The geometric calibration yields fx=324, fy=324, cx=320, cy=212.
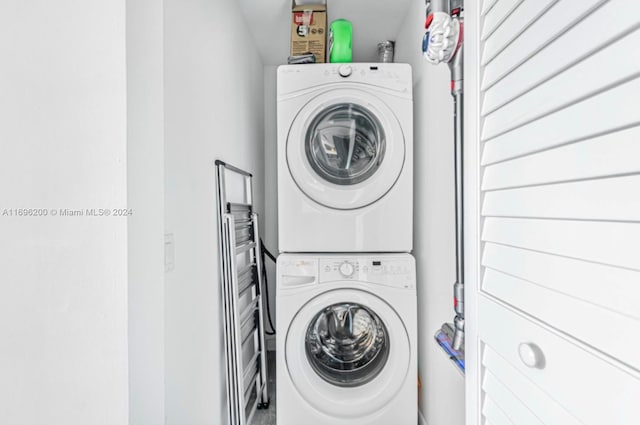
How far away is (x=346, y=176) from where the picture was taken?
1680 millimetres

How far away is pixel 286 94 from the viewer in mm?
1666

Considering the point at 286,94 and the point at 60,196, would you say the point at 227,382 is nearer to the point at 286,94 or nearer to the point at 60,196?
the point at 60,196

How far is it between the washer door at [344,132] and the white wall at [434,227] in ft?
0.59

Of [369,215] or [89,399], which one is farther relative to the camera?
[369,215]

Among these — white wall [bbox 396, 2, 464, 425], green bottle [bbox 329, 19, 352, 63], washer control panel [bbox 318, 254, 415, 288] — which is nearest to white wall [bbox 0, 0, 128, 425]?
washer control panel [bbox 318, 254, 415, 288]

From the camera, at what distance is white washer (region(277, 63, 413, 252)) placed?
1.62 meters
